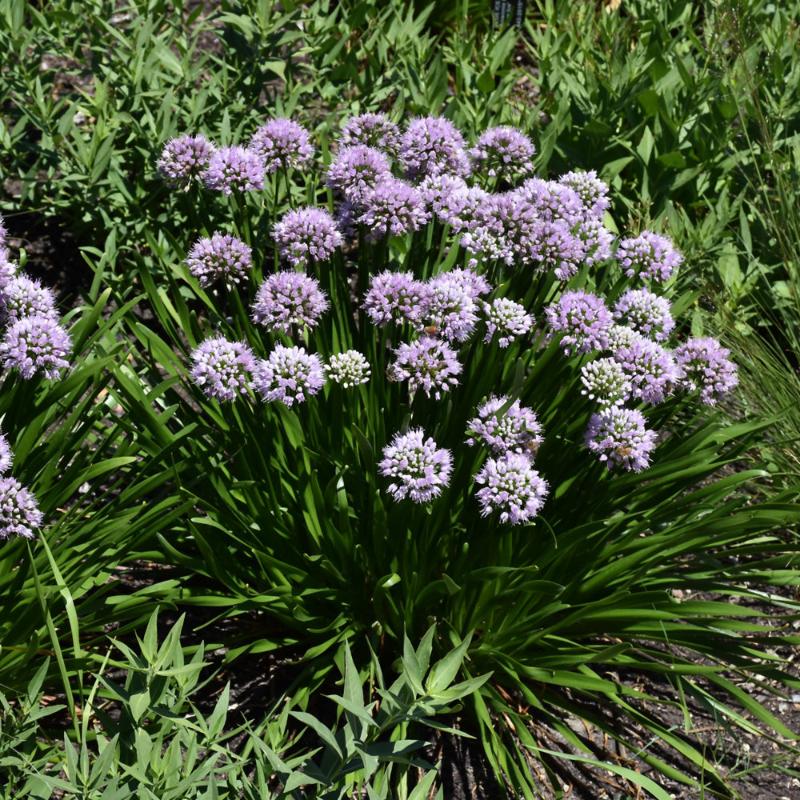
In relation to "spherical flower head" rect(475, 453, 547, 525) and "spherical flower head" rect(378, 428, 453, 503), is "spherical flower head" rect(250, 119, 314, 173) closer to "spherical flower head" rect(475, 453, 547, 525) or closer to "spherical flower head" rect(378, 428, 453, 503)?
"spherical flower head" rect(378, 428, 453, 503)

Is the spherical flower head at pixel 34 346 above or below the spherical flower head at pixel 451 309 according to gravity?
below

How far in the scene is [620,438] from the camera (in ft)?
9.56

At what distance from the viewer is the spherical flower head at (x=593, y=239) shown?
10.8 ft

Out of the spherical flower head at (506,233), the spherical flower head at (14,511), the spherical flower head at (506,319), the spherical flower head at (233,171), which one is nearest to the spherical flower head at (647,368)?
the spherical flower head at (506,319)

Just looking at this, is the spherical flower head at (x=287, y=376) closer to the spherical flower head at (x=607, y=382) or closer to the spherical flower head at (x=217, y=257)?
the spherical flower head at (x=217, y=257)

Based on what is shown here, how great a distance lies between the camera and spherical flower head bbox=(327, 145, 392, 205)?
3256 mm

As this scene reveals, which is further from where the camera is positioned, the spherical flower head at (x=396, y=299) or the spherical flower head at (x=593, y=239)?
the spherical flower head at (x=593, y=239)

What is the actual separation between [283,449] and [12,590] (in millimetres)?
987

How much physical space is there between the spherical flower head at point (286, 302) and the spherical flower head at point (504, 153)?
917 millimetres

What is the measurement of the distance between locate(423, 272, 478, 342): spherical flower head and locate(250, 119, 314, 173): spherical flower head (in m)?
0.85

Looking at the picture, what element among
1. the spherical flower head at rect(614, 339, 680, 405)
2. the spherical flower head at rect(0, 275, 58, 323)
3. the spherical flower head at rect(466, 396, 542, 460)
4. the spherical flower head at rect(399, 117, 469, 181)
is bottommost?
the spherical flower head at rect(0, 275, 58, 323)

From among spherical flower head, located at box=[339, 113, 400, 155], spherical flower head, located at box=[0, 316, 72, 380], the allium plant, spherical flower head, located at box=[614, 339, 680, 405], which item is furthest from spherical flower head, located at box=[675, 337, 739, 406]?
spherical flower head, located at box=[0, 316, 72, 380]

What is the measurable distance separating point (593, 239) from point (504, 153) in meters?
0.50

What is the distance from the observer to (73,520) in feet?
11.0
